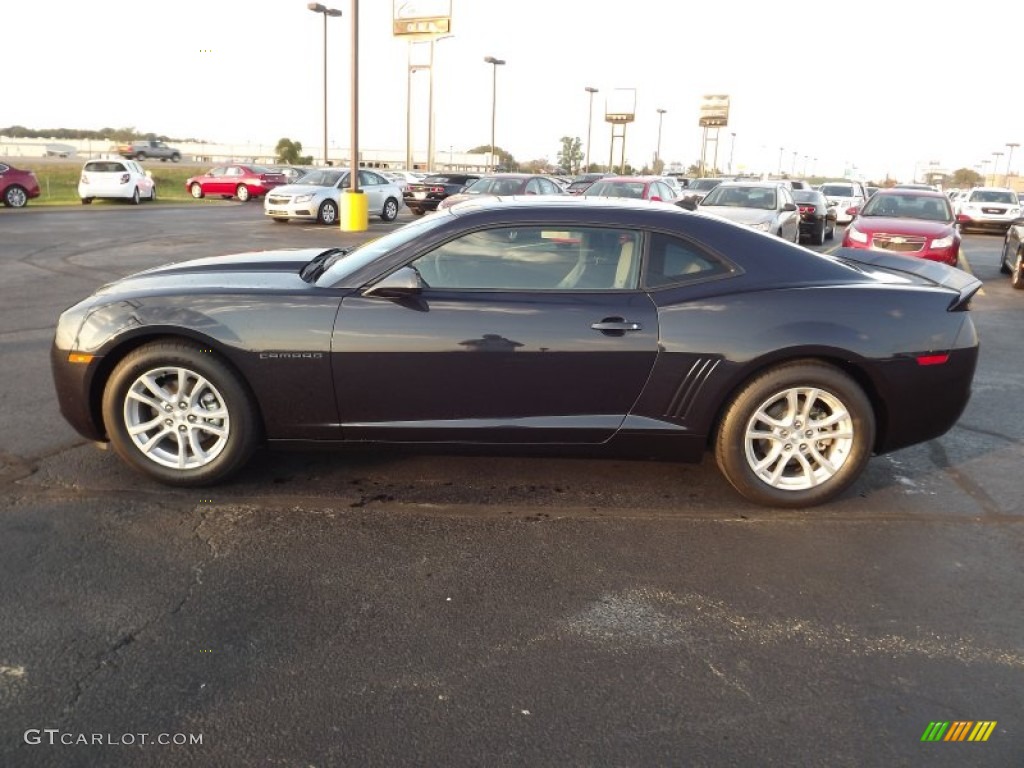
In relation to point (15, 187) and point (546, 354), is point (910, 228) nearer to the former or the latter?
point (546, 354)

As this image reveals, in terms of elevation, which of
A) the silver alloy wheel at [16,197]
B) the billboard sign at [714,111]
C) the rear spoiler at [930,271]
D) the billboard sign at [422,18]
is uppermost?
the billboard sign at [714,111]

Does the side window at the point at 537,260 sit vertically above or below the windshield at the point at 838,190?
below

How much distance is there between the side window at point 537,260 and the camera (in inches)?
163

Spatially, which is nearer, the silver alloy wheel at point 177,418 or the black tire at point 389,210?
the silver alloy wheel at point 177,418

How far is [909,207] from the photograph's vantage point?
48.0ft

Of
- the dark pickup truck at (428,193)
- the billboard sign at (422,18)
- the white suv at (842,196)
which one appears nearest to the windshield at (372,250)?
the dark pickup truck at (428,193)

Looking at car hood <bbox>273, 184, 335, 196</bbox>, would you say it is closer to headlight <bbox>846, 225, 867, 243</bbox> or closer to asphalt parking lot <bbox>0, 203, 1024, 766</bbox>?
headlight <bbox>846, 225, 867, 243</bbox>

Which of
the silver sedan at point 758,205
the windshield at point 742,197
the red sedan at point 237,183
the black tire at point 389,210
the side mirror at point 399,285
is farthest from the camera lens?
the red sedan at point 237,183

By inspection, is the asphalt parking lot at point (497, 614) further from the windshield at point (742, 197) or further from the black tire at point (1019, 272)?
the windshield at point (742, 197)

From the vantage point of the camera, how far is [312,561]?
139 inches

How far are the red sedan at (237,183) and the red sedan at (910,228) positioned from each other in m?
26.6

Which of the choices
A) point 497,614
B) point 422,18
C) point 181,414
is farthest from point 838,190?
point 497,614

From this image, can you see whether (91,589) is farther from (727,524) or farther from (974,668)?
(974,668)

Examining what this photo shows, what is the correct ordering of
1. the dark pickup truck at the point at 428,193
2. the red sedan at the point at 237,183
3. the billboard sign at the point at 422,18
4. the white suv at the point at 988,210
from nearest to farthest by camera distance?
the white suv at the point at 988,210 < the dark pickup truck at the point at 428,193 < the billboard sign at the point at 422,18 < the red sedan at the point at 237,183
